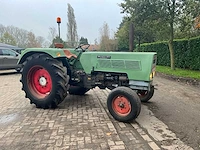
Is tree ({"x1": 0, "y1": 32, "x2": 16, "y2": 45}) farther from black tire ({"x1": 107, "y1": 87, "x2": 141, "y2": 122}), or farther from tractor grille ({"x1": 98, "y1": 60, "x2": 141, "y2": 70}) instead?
black tire ({"x1": 107, "y1": 87, "x2": 141, "y2": 122})

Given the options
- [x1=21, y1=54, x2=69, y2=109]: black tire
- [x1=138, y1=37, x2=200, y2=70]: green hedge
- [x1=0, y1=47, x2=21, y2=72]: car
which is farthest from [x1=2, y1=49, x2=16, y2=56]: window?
[x1=138, y1=37, x2=200, y2=70]: green hedge

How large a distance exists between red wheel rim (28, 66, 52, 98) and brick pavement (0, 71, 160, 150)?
39 cm

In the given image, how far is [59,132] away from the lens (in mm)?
3240

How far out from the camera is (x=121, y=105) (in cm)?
375

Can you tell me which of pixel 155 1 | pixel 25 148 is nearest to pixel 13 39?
pixel 155 1

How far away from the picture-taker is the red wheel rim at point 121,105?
3.71 m

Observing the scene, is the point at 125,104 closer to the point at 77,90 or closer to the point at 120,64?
the point at 120,64

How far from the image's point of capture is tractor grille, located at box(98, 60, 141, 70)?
12.9ft

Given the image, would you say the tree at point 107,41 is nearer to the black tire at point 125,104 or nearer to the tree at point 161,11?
the tree at point 161,11

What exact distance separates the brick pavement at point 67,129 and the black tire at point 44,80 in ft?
0.82

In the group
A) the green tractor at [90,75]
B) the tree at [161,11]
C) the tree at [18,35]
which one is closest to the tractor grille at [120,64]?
the green tractor at [90,75]

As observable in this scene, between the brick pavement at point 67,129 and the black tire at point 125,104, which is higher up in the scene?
the black tire at point 125,104

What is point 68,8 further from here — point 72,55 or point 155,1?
point 72,55

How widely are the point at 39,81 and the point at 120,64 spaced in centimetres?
207
